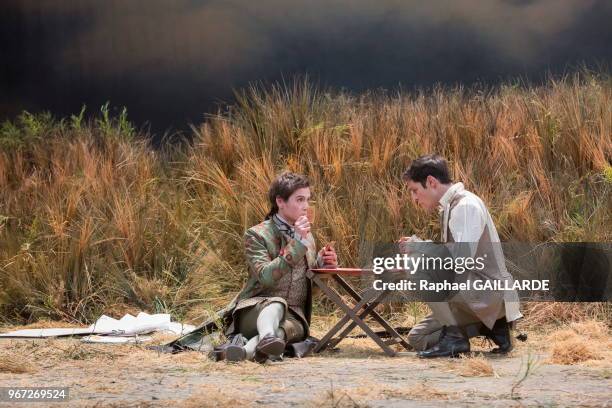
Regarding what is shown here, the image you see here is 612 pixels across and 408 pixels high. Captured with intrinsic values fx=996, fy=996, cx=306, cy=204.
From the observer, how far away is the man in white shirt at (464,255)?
5.35 metres

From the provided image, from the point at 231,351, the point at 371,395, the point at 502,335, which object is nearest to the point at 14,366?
the point at 231,351

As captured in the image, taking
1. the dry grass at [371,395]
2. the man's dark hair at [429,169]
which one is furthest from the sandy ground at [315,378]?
the man's dark hair at [429,169]

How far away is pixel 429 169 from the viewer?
5512 millimetres

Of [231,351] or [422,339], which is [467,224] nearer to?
[422,339]

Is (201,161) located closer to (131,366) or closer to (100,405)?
(131,366)

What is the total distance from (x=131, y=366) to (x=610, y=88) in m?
5.49

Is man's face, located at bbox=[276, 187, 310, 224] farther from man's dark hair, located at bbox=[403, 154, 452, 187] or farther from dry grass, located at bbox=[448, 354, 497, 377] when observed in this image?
dry grass, located at bbox=[448, 354, 497, 377]

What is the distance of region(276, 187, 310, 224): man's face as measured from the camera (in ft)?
18.8

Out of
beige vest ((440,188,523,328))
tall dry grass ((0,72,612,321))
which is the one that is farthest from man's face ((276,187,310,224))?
tall dry grass ((0,72,612,321))

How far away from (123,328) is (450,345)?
2398 mm

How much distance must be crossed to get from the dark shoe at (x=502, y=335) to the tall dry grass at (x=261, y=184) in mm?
1900

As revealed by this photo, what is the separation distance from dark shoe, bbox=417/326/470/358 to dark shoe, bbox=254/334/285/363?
83 cm

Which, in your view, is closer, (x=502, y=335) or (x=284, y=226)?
(x=502, y=335)

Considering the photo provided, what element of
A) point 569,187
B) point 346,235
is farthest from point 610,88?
point 346,235
